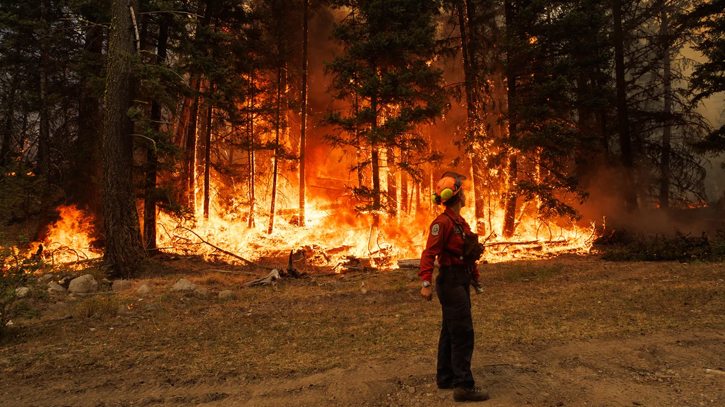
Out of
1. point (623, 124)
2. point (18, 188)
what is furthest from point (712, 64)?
point (18, 188)

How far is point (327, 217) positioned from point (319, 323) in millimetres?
14581

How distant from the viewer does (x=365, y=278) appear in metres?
12.3

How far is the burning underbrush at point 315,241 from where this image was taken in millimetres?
15008

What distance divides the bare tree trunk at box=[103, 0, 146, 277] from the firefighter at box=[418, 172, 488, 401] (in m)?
10.4

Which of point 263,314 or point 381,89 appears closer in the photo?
point 263,314

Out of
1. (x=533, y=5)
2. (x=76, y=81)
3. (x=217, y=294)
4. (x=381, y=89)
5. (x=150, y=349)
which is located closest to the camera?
(x=150, y=349)

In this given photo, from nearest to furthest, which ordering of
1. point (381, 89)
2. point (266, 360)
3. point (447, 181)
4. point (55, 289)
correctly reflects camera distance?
point (447, 181), point (266, 360), point (55, 289), point (381, 89)

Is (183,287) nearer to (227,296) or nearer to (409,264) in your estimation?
(227,296)

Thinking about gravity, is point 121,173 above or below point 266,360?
above

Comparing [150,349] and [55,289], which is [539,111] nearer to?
[150,349]

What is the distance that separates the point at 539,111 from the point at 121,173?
47.2 feet

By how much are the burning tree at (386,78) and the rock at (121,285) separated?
801cm

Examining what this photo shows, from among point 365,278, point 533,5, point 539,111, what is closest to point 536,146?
point 539,111

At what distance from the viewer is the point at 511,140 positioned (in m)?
16.2
